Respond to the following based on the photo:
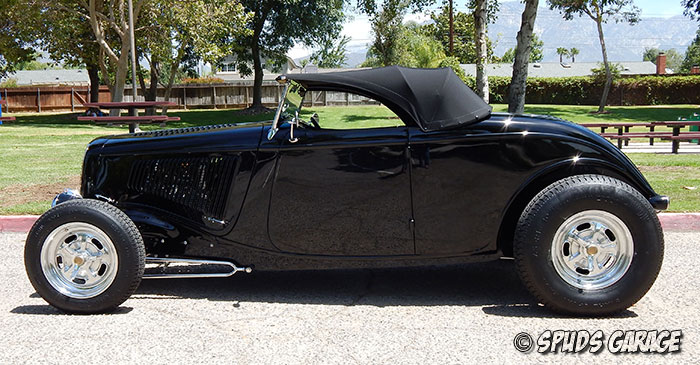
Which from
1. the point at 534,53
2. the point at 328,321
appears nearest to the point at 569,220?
the point at 328,321

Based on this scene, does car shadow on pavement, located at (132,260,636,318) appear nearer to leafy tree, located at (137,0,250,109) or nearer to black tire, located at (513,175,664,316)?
black tire, located at (513,175,664,316)

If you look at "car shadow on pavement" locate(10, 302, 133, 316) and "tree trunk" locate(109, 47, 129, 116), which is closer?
"car shadow on pavement" locate(10, 302, 133, 316)

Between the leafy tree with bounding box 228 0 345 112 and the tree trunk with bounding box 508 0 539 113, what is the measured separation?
2061 cm

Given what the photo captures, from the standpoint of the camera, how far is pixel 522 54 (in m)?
11.9

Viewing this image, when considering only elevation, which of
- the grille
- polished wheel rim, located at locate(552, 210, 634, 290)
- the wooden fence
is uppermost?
the wooden fence

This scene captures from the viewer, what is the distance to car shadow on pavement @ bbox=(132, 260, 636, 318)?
4207 mm

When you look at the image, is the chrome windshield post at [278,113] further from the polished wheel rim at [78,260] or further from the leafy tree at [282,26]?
the leafy tree at [282,26]

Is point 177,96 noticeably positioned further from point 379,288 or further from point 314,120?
point 379,288

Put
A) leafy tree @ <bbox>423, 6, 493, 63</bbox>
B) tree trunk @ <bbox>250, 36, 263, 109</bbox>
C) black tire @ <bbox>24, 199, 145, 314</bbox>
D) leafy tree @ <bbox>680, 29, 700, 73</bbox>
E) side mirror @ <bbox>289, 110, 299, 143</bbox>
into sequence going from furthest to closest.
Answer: leafy tree @ <bbox>680, 29, 700, 73</bbox> → leafy tree @ <bbox>423, 6, 493, 63</bbox> → tree trunk @ <bbox>250, 36, 263, 109</bbox> → side mirror @ <bbox>289, 110, 299, 143</bbox> → black tire @ <bbox>24, 199, 145, 314</bbox>

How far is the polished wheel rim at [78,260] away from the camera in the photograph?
156 inches

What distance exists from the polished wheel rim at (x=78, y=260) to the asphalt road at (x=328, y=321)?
200 mm

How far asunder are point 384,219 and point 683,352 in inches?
71.0

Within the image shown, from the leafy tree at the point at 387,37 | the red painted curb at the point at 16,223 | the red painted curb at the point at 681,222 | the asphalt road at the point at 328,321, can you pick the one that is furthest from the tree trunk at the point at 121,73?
the red painted curb at the point at 681,222

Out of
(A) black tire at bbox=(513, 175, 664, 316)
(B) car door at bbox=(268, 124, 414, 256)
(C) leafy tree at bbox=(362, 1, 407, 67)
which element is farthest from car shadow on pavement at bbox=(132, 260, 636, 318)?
(C) leafy tree at bbox=(362, 1, 407, 67)
